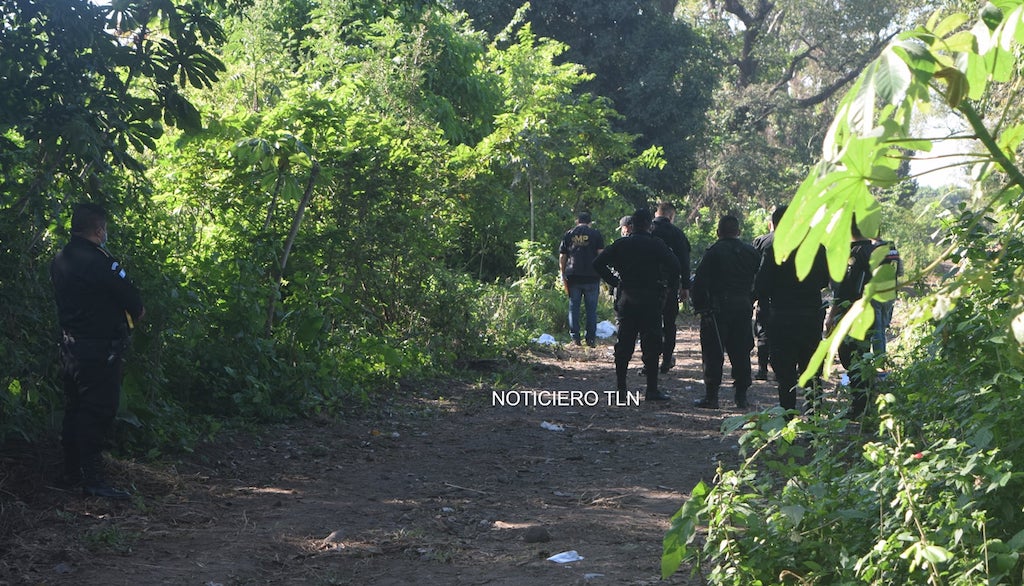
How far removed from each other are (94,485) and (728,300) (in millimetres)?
6578

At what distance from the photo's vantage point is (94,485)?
7.12 meters

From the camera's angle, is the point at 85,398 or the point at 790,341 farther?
the point at 790,341

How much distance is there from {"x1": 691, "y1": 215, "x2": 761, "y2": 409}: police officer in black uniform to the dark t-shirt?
5167mm

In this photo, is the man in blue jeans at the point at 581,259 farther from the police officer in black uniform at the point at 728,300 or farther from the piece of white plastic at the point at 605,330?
the police officer in black uniform at the point at 728,300

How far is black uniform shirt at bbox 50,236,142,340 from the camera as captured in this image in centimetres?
714

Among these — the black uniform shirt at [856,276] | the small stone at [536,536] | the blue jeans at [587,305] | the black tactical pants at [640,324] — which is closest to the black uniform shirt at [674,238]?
the black tactical pants at [640,324]

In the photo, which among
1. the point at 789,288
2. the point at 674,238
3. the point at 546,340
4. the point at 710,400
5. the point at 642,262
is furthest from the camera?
the point at 546,340

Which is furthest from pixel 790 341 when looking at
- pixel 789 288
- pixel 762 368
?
→ pixel 762 368

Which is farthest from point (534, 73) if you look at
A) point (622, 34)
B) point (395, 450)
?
point (395, 450)

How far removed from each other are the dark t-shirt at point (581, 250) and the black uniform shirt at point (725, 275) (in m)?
5.19

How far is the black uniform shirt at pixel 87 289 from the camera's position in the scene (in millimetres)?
7137

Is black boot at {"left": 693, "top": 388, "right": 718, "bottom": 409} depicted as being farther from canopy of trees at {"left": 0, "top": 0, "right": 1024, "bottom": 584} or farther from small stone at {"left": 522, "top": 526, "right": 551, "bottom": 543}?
small stone at {"left": 522, "top": 526, "right": 551, "bottom": 543}

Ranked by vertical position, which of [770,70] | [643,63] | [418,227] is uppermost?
[770,70]

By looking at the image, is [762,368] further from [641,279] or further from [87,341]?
[87,341]
